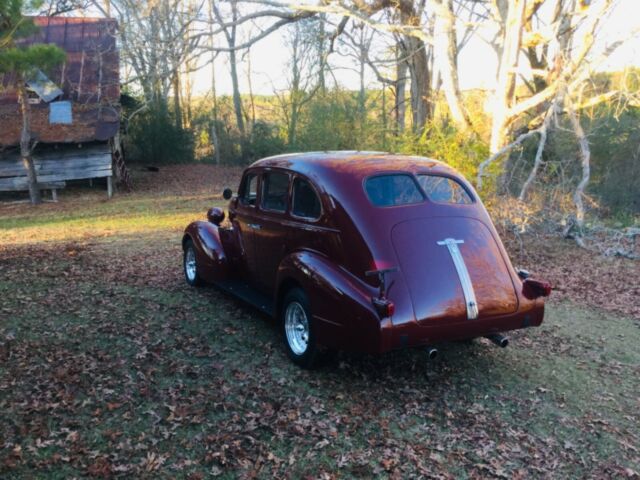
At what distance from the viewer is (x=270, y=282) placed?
5816 mm

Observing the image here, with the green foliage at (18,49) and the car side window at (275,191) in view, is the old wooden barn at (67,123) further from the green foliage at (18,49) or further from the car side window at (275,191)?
the car side window at (275,191)

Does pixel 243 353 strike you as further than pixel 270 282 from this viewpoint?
No

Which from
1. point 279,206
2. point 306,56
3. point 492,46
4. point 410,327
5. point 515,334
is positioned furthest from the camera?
point 306,56

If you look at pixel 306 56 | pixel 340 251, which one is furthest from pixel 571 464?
pixel 306 56

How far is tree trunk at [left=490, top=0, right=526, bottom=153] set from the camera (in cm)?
1095

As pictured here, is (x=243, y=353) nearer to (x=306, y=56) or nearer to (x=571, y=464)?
(x=571, y=464)

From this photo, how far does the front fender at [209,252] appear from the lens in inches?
265

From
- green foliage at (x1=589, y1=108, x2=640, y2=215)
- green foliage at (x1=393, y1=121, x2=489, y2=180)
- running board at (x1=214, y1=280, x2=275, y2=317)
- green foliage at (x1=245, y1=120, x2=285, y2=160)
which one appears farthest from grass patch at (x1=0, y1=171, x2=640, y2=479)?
green foliage at (x1=245, y1=120, x2=285, y2=160)

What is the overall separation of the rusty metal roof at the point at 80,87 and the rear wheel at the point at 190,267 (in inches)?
523

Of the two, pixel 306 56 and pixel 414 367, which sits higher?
pixel 306 56

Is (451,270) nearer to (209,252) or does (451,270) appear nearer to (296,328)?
(296,328)

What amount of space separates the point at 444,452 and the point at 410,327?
95 cm

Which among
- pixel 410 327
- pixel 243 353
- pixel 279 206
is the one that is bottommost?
pixel 243 353

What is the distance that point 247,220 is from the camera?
6305 millimetres
